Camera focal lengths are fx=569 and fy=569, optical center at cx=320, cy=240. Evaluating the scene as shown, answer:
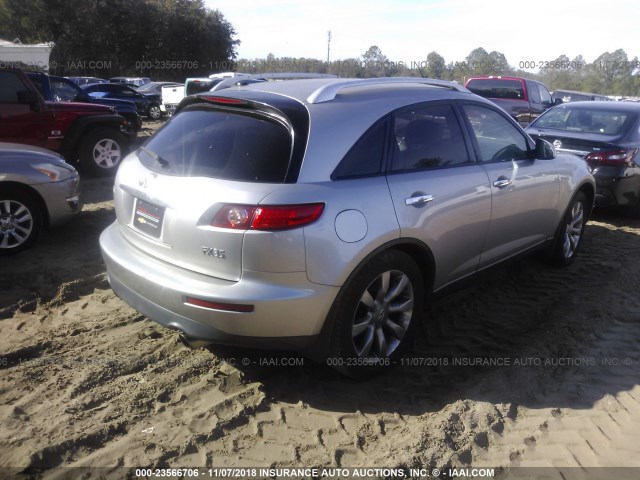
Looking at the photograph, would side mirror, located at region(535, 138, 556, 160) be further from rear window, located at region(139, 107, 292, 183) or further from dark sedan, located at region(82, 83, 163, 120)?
dark sedan, located at region(82, 83, 163, 120)

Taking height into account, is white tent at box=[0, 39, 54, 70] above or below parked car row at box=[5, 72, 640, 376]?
above

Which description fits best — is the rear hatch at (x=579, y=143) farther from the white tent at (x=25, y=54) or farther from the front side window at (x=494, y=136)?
the white tent at (x=25, y=54)

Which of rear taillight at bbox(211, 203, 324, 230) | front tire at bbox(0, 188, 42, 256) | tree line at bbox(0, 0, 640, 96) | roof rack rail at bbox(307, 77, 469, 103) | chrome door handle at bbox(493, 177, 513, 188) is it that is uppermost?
tree line at bbox(0, 0, 640, 96)

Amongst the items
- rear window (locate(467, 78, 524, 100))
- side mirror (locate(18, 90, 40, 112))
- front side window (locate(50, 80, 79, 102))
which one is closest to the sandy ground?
side mirror (locate(18, 90, 40, 112))

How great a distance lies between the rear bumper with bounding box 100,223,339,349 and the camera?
2.96 m

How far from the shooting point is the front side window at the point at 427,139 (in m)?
3.68

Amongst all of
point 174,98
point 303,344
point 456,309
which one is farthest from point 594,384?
point 174,98

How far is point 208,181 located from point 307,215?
1.95 feet

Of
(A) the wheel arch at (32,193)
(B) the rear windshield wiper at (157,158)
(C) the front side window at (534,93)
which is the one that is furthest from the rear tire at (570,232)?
(C) the front side window at (534,93)

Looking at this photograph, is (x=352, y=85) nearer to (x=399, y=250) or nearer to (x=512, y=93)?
(x=399, y=250)

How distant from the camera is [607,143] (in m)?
7.39

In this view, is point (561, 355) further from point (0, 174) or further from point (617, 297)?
point (0, 174)

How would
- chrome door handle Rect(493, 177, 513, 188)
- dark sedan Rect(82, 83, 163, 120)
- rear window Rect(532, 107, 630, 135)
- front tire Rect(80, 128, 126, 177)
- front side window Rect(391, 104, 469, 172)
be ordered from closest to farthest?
front side window Rect(391, 104, 469, 172)
chrome door handle Rect(493, 177, 513, 188)
rear window Rect(532, 107, 630, 135)
front tire Rect(80, 128, 126, 177)
dark sedan Rect(82, 83, 163, 120)

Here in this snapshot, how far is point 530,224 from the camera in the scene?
191 inches
